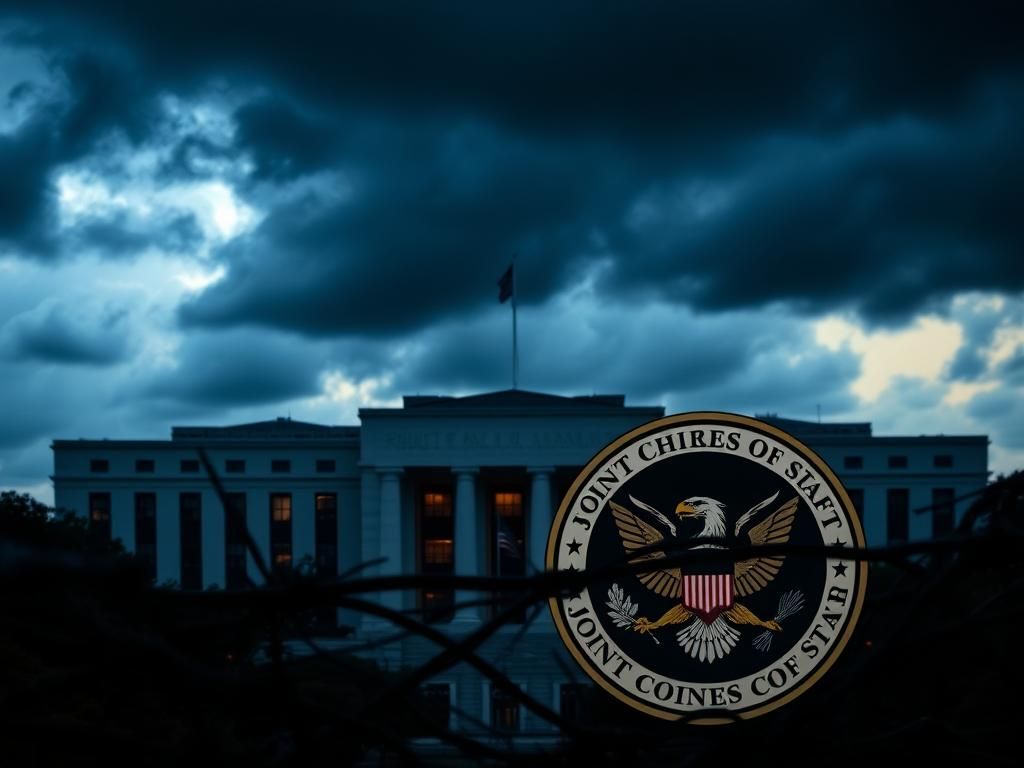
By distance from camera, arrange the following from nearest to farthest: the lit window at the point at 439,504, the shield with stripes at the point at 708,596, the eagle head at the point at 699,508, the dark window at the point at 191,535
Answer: the shield with stripes at the point at 708,596 < the eagle head at the point at 699,508 < the lit window at the point at 439,504 < the dark window at the point at 191,535

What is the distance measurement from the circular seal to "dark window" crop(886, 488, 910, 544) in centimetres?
5831

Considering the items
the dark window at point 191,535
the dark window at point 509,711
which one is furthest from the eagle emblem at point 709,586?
the dark window at point 191,535

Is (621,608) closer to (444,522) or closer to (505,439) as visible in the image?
(505,439)

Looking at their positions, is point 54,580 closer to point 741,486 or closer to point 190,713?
point 190,713

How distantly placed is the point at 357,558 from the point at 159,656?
59.7 m

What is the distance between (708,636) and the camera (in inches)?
160

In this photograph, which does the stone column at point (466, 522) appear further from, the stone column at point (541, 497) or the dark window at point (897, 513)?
the dark window at point (897, 513)

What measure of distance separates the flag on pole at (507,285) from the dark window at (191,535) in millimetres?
23725

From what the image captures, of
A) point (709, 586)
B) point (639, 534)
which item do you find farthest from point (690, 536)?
point (709, 586)

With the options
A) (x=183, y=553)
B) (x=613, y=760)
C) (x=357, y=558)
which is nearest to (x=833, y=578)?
(x=613, y=760)

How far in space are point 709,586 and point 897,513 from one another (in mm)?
60261

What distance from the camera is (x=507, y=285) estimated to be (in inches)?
2037

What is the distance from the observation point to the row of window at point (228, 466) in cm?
6100

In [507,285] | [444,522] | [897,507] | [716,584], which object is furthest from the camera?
[897,507]
